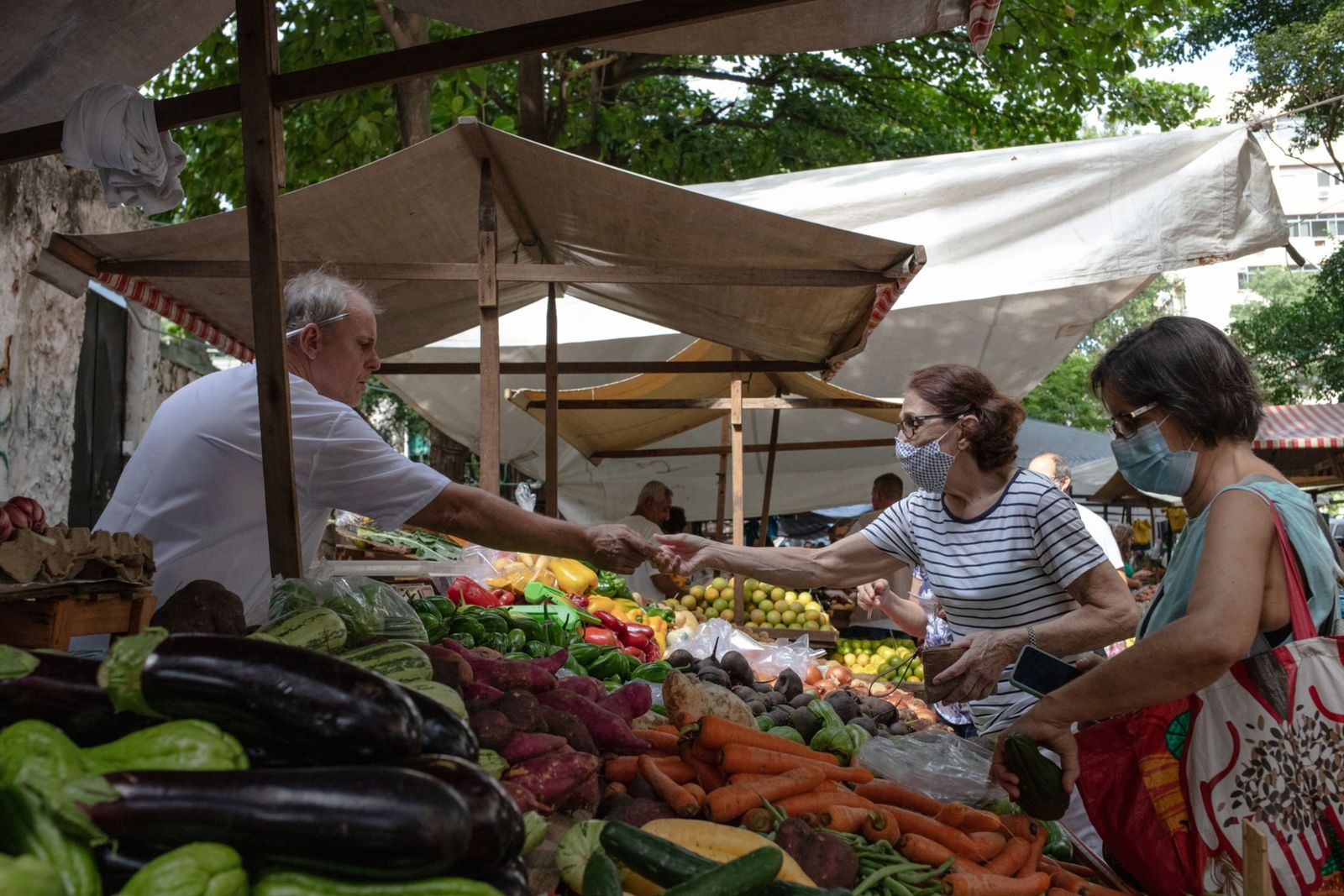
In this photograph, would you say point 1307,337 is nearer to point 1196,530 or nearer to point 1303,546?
point 1196,530

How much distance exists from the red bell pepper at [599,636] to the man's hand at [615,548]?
2.22 meters

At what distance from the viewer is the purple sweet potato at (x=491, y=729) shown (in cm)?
233

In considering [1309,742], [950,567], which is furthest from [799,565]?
[1309,742]

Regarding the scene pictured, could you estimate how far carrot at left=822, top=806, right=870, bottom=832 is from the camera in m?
2.68

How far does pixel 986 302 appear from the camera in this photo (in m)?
9.59

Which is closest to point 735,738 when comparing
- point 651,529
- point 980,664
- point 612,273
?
point 980,664

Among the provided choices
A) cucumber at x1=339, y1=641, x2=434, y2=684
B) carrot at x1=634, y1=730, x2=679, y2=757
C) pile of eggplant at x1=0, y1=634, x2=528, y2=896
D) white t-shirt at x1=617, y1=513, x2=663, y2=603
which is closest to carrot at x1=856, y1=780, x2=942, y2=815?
carrot at x1=634, y1=730, x2=679, y2=757

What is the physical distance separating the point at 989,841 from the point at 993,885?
0.22m

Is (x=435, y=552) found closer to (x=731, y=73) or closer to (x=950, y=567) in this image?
(x=950, y=567)

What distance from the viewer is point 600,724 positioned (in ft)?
9.34

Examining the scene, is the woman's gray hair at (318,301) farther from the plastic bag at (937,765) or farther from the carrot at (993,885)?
the carrot at (993,885)

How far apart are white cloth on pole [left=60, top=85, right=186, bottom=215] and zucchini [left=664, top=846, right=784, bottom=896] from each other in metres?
2.36

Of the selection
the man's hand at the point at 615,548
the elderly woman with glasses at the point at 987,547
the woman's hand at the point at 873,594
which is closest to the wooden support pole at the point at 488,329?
the elderly woman with glasses at the point at 987,547

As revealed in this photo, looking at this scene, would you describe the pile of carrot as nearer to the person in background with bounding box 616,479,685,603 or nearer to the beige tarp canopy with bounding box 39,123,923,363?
the beige tarp canopy with bounding box 39,123,923,363
